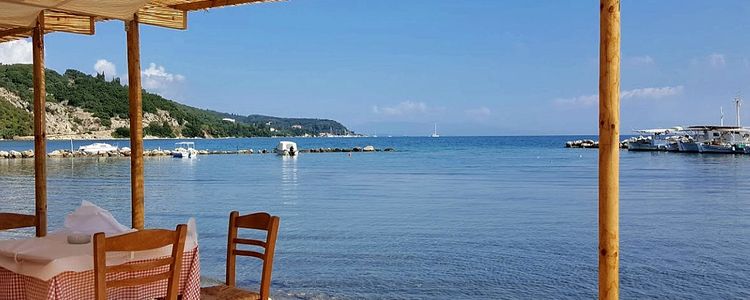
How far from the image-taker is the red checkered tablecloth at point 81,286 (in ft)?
9.70

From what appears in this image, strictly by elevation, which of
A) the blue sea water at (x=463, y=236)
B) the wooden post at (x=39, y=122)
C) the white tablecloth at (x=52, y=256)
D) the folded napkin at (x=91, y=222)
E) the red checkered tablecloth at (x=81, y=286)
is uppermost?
the wooden post at (x=39, y=122)

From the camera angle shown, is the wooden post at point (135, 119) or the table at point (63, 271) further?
the wooden post at point (135, 119)

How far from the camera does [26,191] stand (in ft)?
63.0

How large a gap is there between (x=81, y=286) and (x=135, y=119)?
267 cm

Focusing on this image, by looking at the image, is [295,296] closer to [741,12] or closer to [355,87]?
[741,12]

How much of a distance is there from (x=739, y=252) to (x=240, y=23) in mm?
61140

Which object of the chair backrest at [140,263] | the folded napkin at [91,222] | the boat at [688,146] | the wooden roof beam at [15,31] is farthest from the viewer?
the boat at [688,146]

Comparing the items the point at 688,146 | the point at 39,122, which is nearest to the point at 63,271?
the point at 39,122

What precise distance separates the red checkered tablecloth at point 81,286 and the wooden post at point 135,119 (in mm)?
2204

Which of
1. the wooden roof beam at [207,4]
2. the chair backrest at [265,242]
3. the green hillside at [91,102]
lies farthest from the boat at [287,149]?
the chair backrest at [265,242]

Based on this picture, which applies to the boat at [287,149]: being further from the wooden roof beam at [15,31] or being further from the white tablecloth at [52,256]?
the white tablecloth at [52,256]

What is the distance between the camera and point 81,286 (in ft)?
9.87

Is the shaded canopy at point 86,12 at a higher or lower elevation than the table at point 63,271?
higher

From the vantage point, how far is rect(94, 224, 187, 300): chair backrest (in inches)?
111
